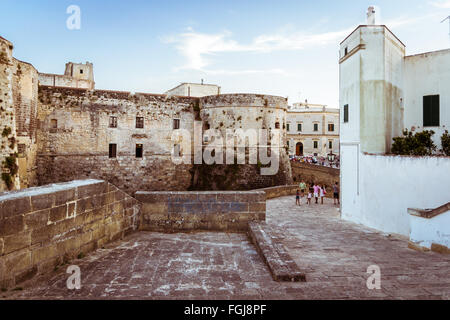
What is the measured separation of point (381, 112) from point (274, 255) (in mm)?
9206

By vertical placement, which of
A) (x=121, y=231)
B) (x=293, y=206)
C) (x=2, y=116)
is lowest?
(x=293, y=206)

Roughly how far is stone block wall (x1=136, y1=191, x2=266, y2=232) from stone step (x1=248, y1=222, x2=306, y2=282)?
479 millimetres

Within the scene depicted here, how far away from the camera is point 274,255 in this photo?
16.8 ft

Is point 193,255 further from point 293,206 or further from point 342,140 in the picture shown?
point 293,206

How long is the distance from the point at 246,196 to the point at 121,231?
2.92m

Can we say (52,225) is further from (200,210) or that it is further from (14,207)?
(200,210)

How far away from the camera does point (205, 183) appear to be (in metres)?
24.0

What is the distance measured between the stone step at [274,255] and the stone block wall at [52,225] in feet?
A: 9.44

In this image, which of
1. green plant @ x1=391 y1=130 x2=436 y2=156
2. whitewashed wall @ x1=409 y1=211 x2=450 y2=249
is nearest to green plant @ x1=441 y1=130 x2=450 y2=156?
green plant @ x1=391 y1=130 x2=436 y2=156

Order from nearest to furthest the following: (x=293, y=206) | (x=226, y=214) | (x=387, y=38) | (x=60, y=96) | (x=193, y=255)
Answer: (x=193, y=255)
(x=226, y=214)
(x=387, y=38)
(x=293, y=206)
(x=60, y=96)

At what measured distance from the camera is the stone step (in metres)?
4.30

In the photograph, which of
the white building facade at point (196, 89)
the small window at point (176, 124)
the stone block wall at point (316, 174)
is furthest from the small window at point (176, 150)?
the white building facade at point (196, 89)

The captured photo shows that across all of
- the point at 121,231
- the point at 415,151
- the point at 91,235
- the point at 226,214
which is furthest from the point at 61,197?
the point at 415,151

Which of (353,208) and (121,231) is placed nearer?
(121,231)
